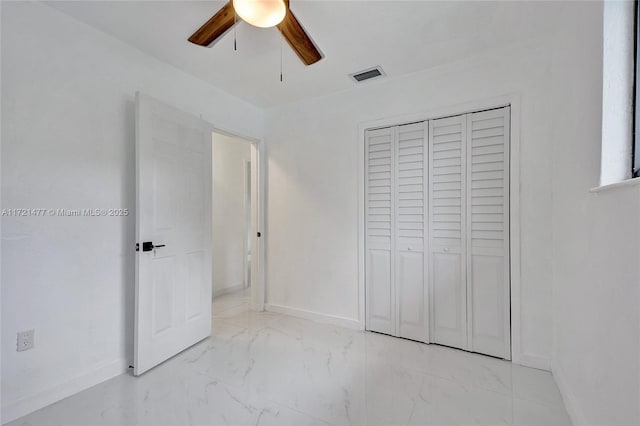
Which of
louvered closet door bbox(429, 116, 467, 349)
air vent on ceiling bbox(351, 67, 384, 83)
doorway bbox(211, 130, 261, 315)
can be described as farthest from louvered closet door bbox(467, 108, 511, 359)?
doorway bbox(211, 130, 261, 315)

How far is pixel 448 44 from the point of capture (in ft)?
7.25

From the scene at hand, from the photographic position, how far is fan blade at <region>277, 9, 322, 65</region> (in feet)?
5.28

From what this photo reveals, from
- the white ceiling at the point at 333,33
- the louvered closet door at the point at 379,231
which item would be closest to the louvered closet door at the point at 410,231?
the louvered closet door at the point at 379,231

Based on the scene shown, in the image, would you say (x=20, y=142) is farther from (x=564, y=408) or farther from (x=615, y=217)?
(x=564, y=408)

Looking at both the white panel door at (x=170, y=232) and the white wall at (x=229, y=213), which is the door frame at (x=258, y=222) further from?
the white wall at (x=229, y=213)

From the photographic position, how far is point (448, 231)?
249 centimetres

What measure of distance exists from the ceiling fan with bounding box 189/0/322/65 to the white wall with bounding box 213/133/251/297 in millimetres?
2642

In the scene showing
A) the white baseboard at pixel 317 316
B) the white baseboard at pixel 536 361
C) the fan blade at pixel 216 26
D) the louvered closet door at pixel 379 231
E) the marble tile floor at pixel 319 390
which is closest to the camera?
the fan blade at pixel 216 26

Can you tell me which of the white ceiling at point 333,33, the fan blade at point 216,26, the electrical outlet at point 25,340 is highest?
the white ceiling at point 333,33

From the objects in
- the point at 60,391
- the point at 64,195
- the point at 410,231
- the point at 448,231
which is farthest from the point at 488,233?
the point at 60,391

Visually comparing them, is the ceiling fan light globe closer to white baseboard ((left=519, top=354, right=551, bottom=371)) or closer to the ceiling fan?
the ceiling fan

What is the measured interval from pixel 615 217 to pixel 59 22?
122 inches

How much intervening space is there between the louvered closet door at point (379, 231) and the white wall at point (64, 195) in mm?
2020

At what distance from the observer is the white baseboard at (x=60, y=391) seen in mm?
1621
